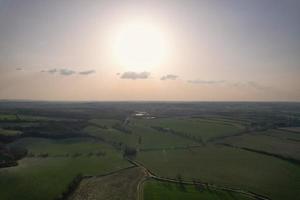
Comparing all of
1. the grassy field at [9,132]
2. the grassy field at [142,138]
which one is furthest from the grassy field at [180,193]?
the grassy field at [9,132]

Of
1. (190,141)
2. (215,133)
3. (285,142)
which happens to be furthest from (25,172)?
(285,142)

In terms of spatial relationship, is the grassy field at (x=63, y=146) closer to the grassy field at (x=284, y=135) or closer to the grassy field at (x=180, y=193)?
the grassy field at (x=180, y=193)

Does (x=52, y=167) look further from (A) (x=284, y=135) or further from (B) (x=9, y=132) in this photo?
(A) (x=284, y=135)

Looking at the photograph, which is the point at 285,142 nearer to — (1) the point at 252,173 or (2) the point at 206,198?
(1) the point at 252,173

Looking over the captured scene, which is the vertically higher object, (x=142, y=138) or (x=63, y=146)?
(x=142, y=138)

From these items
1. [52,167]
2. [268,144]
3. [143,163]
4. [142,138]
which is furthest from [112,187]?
[268,144]

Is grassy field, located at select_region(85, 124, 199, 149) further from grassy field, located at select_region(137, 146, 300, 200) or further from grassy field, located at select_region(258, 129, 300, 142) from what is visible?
grassy field, located at select_region(258, 129, 300, 142)
